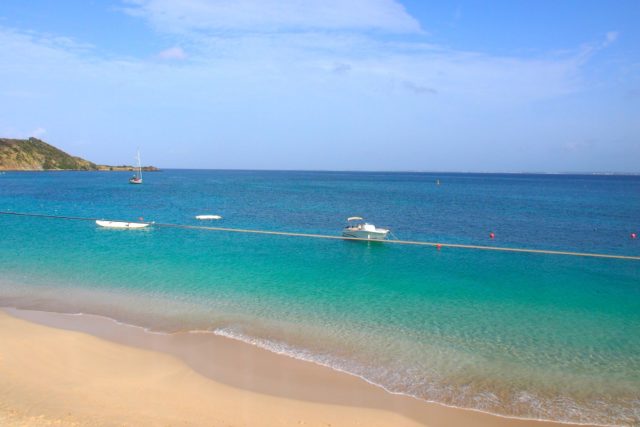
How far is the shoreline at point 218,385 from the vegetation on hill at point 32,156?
171999 mm

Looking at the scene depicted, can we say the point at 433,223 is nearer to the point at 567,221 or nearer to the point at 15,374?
the point at 567,221

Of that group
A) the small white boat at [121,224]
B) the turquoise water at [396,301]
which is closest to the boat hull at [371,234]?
the turquoise water at [396,301]

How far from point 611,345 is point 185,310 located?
599 inches

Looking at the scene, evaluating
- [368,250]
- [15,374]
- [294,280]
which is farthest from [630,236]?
[15,374]

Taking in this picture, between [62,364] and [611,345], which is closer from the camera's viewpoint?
[62,364]

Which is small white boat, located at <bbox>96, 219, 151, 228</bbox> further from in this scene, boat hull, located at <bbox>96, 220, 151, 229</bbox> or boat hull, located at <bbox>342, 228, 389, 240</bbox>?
boat hull, located at <bbox>342, 228, 389, 240</bbox>

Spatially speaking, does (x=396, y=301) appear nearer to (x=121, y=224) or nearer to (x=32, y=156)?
(x=121, y=224)

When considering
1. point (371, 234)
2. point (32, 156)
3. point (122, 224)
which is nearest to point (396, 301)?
point (371, 234)

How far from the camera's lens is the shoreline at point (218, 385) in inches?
397

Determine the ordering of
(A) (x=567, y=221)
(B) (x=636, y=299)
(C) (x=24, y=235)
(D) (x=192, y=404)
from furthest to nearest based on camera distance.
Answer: (A) (x=567, y=221), (C) (x=24, y=235), (B) (x=636, y=299), (D) (x=192, y=404)

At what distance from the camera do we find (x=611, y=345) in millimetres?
15062

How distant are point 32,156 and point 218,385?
185298 mm

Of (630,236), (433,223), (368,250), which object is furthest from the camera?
(433,223)

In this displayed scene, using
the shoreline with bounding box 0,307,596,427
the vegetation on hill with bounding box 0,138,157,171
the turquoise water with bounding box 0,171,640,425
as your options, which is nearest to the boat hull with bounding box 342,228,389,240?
the turquoise water with bounding box 0,171,640,425
